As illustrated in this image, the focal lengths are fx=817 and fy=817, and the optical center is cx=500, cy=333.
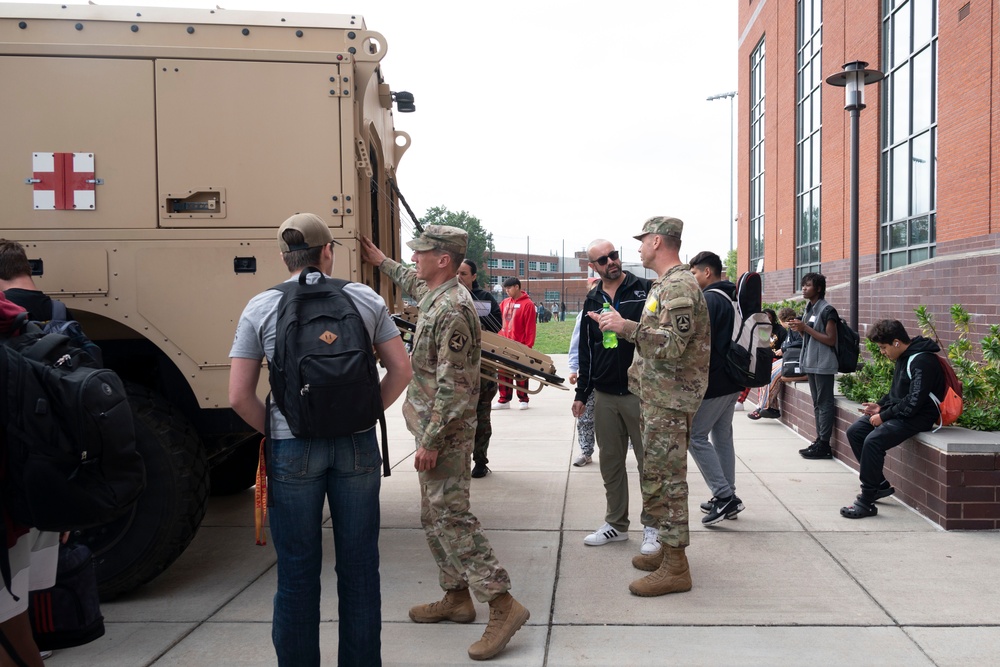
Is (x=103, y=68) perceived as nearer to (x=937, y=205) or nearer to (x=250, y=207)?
(x=250, y=207)

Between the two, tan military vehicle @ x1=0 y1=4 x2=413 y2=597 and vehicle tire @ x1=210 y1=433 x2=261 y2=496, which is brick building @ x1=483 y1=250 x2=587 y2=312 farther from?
tan military vehicle @ x1=0 y1=4 x2=413 y2=597

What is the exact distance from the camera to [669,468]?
444cm

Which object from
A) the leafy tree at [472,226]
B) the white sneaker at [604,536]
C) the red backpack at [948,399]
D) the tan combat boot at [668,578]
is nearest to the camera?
the tan combat boot at [668,578]

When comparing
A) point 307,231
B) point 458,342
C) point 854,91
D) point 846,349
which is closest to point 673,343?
point 458,342

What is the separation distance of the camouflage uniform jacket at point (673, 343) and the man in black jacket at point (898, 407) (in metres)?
1.96

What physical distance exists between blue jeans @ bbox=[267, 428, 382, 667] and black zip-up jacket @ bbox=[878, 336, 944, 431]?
4.06 meters

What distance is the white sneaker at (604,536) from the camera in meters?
5.20

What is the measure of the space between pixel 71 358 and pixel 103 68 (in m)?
2.41

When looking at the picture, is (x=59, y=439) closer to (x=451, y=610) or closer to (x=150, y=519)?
(x=150, y=519)

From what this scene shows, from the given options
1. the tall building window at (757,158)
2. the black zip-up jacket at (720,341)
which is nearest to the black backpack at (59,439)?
the black zip-up jacket at (720,341)

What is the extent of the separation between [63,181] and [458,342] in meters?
2.37

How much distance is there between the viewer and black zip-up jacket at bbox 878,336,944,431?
5.53m

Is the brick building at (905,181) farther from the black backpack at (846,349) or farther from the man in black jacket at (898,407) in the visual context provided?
the black backpack at (846,349)

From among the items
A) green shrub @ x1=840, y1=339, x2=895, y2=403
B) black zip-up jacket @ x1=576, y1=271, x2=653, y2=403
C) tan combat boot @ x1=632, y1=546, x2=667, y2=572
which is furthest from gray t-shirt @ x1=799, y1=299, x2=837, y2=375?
tan combat boot @ x1=632, y1=546, x2=667, y2=572
